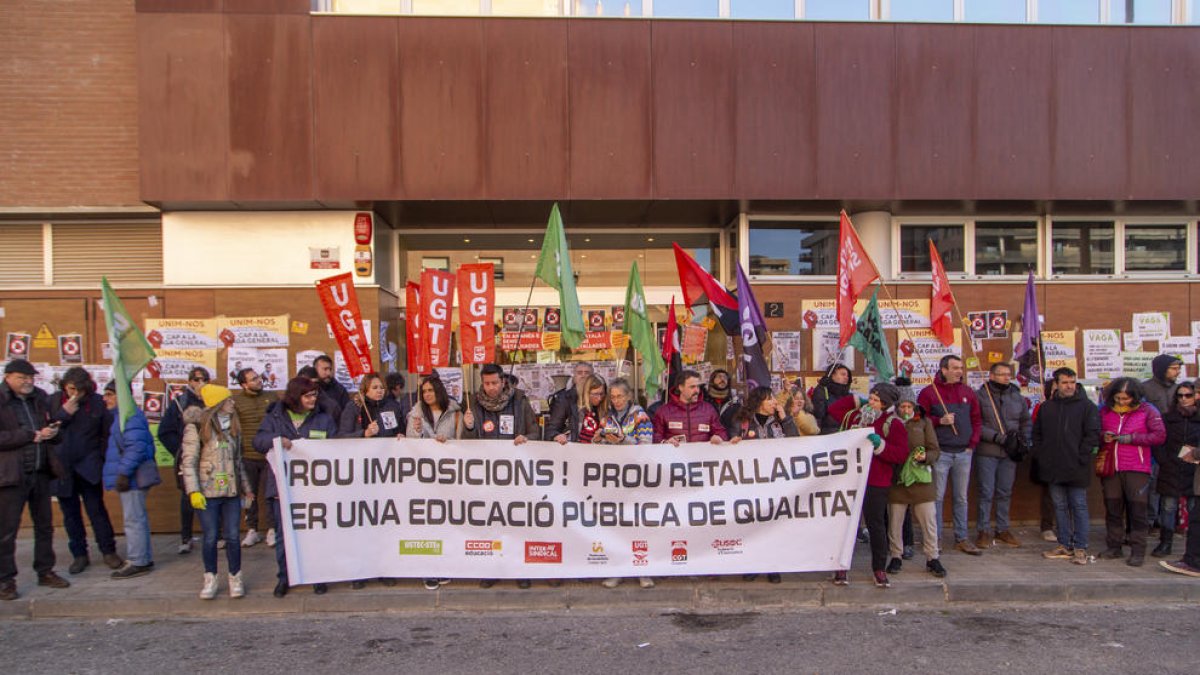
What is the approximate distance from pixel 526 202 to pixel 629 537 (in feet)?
14.8

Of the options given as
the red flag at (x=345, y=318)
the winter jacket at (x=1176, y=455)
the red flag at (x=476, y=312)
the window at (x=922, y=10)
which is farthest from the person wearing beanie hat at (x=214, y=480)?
the window at (x=922, y=10)

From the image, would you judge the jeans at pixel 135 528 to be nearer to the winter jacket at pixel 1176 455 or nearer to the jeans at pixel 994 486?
the jeans at pixel 994 486

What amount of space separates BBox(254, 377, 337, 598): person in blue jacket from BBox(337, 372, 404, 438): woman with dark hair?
382 millimetres

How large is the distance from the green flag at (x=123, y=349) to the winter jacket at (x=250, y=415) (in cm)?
136

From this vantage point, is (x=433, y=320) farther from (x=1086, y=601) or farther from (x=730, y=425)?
(x=1086, y=601)

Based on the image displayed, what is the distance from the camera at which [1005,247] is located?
10.1 m

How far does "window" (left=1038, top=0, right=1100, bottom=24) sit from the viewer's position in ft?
31.3

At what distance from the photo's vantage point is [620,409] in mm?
6949

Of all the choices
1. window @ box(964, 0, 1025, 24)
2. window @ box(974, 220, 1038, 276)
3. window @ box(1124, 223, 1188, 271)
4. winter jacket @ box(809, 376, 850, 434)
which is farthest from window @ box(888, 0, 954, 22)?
winter jacket @ box(809, 376, 850, 434)

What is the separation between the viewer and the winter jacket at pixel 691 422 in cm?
694

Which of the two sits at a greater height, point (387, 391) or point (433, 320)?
point (433, 320)

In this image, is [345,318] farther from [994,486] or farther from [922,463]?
[994,486]

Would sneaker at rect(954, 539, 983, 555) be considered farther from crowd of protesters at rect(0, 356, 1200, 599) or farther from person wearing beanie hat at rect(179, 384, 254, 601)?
person wearing beanie hat at rect(179, 384, 254, 601)

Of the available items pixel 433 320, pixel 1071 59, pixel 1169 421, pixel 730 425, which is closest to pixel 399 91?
pixel 433 320
